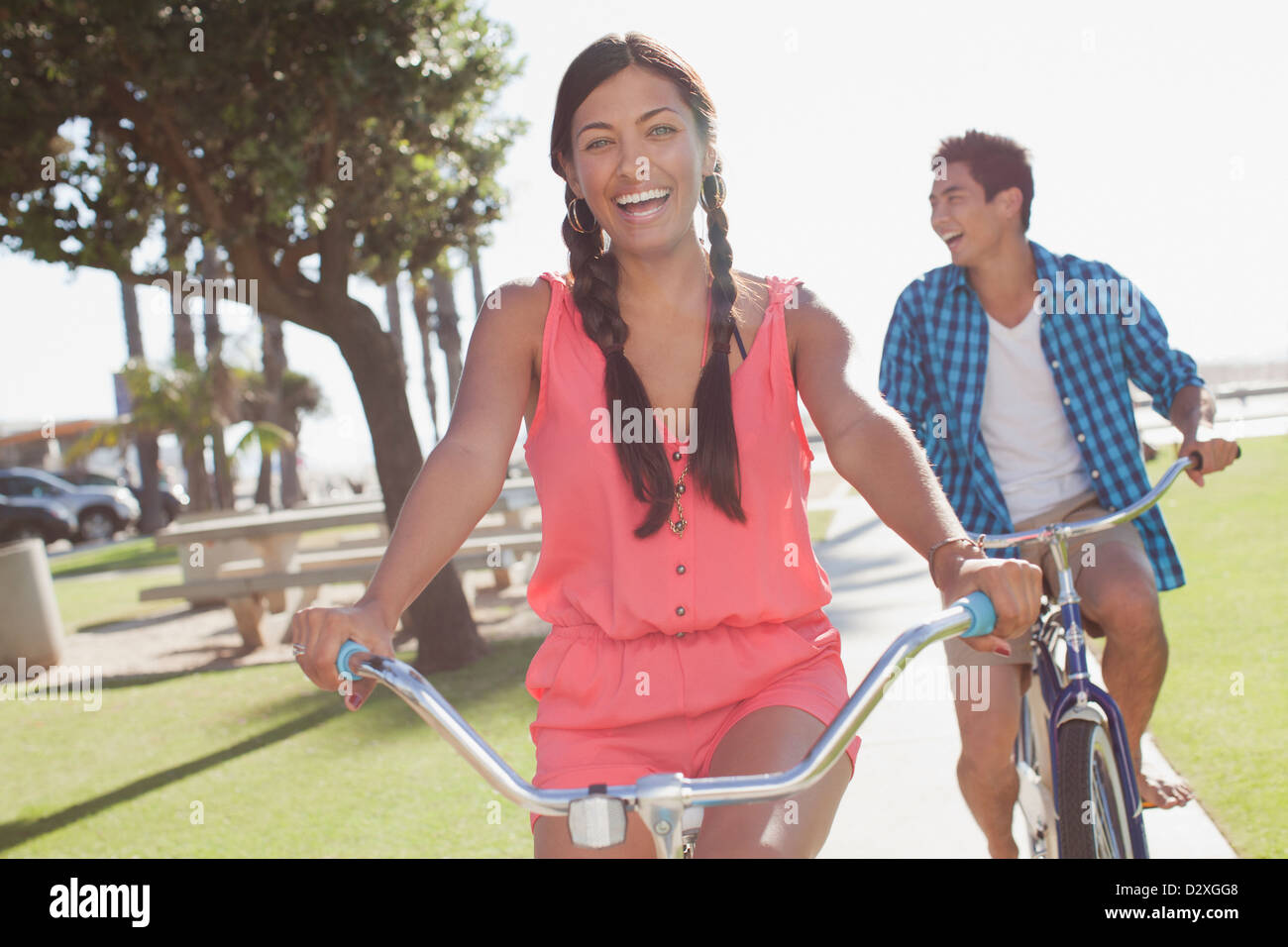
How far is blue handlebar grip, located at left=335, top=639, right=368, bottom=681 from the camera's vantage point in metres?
1.72

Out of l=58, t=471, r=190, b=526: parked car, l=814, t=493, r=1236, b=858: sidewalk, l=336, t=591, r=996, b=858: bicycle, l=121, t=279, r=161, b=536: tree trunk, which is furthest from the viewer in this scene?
l=58, t=471, r=190, b=526: parked car

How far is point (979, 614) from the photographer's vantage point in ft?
5.69

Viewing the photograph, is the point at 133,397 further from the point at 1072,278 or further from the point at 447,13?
the point at 1072,278

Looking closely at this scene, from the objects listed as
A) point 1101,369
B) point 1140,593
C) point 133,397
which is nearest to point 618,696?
point 1140,593

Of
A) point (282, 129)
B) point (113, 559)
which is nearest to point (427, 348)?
point (113, 559)

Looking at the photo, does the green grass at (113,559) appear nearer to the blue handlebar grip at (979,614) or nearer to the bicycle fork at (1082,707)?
the bicycle fork at (1082,707)

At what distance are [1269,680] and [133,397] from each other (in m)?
22.6

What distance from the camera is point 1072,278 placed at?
152 inches

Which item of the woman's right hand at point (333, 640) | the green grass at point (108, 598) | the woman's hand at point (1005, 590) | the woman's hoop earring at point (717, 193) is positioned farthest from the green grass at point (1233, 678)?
the green grass at point (108, 598)

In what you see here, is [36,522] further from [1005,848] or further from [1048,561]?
[1048,561]

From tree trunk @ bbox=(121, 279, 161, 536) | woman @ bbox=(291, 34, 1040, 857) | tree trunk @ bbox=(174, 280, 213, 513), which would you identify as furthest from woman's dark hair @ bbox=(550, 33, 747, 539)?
tree trunk @ bbox=(121, 279, 161, 536)

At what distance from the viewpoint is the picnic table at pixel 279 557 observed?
34.9 ft

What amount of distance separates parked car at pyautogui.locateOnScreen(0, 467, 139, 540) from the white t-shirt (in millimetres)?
31544

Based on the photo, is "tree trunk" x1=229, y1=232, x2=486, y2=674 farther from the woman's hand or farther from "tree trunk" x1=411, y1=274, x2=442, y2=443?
"tree trunk" x1=411, y1=274, x2=442, y2=443
